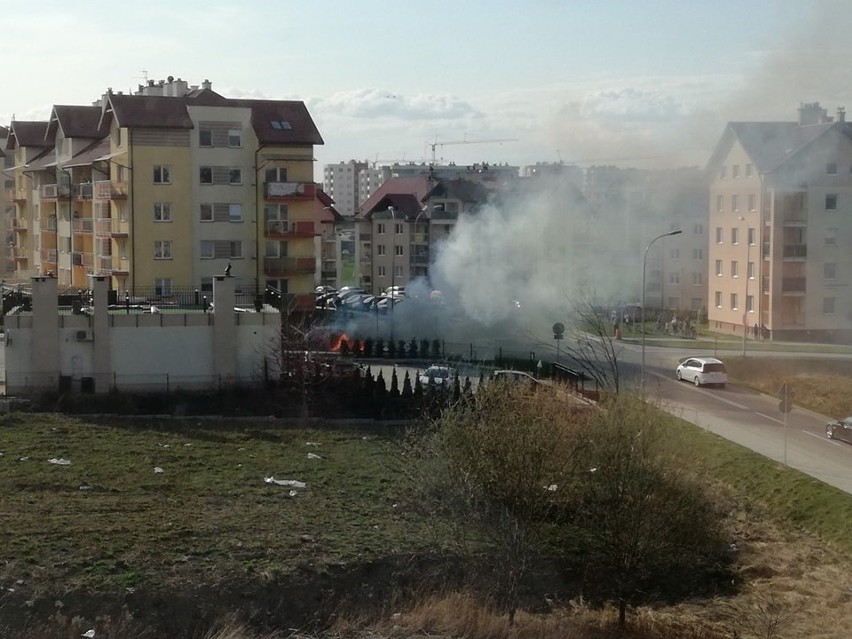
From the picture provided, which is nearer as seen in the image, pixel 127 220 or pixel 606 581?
pixel 606 581

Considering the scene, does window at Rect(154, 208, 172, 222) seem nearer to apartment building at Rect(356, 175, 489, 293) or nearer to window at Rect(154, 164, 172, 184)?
window at Rect(154, 164, 172, 184)

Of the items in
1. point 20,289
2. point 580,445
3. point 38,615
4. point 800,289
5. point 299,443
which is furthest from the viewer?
point 20,289

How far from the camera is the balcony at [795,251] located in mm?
31828

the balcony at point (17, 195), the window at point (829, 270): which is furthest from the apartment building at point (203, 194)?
the window at point (829, 270)

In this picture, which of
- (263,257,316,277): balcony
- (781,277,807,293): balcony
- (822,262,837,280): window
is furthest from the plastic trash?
(822,262,837,280): window

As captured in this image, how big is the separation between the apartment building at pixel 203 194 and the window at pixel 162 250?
0.03m

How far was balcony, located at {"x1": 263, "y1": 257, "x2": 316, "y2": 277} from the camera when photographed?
33188 mm

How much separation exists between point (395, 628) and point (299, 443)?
781 cm

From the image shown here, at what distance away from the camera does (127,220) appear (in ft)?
106

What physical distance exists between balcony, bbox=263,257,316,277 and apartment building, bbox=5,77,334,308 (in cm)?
3

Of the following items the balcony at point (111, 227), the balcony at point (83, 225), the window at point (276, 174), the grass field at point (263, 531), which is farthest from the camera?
the balcony at point (83, 225)

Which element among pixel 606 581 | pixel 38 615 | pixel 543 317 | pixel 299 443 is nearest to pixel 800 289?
pixel 543 317

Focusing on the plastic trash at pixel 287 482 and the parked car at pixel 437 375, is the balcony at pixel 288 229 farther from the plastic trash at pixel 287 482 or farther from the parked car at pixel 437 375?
the plastic trash at pixel 287 482

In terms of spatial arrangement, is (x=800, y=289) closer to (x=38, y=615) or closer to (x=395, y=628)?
(x=395, y=628)
